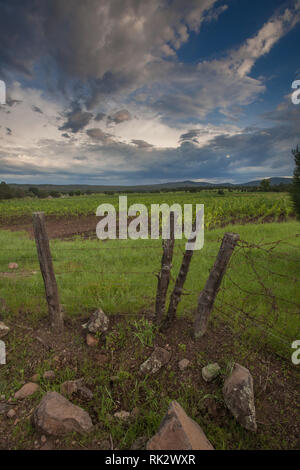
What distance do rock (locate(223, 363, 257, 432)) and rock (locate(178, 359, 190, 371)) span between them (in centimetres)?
58

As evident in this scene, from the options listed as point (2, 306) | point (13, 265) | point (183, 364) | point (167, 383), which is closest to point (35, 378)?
point (167, 383)

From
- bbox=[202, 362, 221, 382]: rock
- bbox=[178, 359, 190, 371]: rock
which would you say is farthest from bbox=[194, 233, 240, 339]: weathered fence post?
bbox=[202, 362, 221, 382]: rock

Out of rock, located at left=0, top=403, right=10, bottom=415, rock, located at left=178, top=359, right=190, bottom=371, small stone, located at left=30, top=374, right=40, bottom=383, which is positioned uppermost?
rock, located at left=178, top=359, right=190, bottom=371

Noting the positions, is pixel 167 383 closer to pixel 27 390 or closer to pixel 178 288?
pixel 178 288

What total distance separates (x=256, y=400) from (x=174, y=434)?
1217 millimetres

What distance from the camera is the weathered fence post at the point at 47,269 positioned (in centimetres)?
359

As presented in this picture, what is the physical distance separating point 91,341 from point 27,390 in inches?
38.9

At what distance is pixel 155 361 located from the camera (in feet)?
10.2

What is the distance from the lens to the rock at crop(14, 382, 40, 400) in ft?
9.35

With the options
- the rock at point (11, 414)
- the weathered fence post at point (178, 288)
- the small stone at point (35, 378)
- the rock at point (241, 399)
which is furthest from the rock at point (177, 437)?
the small stone at point (35, 378)

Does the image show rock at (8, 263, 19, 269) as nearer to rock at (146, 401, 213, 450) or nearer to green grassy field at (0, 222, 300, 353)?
green grassy field at (0, 222, 300, 353)

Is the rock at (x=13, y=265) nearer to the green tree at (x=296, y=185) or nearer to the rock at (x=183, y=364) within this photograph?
the rock at (x=183, y=364)

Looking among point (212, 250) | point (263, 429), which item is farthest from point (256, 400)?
point (212, 250)

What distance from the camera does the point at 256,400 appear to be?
269 cm
